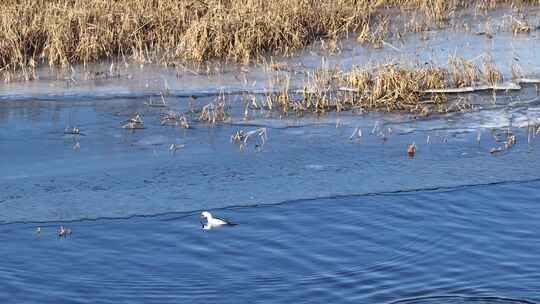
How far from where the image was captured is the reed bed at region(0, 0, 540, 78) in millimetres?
12102

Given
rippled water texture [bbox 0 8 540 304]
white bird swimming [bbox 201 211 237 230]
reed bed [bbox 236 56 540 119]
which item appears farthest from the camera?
reed bed [bbox 236 56 540 119]

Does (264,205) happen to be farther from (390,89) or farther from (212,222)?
(390,89)

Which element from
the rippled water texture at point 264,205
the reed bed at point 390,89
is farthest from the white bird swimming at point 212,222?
the reed bed at point 390,89

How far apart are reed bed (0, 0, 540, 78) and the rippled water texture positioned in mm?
1140

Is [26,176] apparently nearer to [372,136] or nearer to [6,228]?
[6,228]

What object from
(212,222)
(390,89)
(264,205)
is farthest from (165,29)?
(212,222)

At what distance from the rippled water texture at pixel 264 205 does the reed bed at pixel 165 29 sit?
114cm

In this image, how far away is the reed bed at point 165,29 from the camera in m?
12.1

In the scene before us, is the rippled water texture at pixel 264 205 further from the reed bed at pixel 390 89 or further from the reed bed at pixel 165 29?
the reed bed at pixel 165 29

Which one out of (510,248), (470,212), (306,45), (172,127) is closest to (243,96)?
(172,127)

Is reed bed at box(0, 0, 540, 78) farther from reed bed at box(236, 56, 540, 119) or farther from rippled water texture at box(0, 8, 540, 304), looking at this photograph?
reed bed at box(236, 56, 540, 119)

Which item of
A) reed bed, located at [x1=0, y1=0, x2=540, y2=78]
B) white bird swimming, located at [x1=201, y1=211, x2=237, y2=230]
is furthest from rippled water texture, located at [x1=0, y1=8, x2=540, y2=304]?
reed bed, located at [x1=0, y1=0, x2=540, y2=78]

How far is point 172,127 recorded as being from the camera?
380 inches

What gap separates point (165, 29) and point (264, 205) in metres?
5.63
